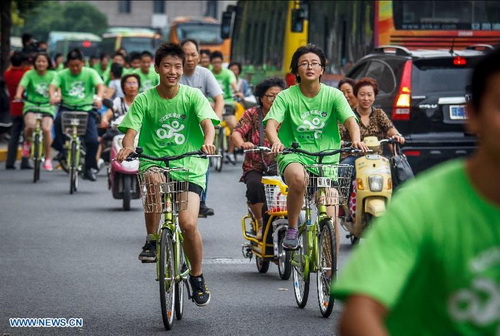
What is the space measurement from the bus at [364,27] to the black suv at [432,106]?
3482mm

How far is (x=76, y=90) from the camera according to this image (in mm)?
17781

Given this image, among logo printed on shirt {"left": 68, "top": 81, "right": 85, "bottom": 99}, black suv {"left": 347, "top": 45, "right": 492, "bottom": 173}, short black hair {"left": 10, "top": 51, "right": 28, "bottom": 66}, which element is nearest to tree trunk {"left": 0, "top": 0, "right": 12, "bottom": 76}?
short black hair {"left": 10, "top": 51, "right": 28, "bottom": 66}

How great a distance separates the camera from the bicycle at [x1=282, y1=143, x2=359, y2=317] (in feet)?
27.2

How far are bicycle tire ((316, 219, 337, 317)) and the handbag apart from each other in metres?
2.95

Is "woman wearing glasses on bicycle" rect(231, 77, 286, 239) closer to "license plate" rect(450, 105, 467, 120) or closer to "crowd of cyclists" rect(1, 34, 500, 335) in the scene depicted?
"crowd of cyclists" rect(1, 34, 500, 335)

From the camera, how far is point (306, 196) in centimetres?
870

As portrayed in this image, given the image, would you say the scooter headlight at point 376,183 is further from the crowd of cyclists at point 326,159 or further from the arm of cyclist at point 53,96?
the arm of cyclist at point 53,96

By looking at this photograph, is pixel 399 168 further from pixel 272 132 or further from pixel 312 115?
pixel 272 132

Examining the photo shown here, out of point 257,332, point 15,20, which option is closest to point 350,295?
point 257,332

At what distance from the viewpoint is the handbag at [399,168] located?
37.1 feet

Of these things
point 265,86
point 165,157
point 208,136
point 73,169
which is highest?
point 265,86

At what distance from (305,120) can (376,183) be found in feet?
6.84

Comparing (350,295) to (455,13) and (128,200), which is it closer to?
(128,200)

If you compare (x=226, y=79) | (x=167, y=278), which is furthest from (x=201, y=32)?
(x=167, y=278)
